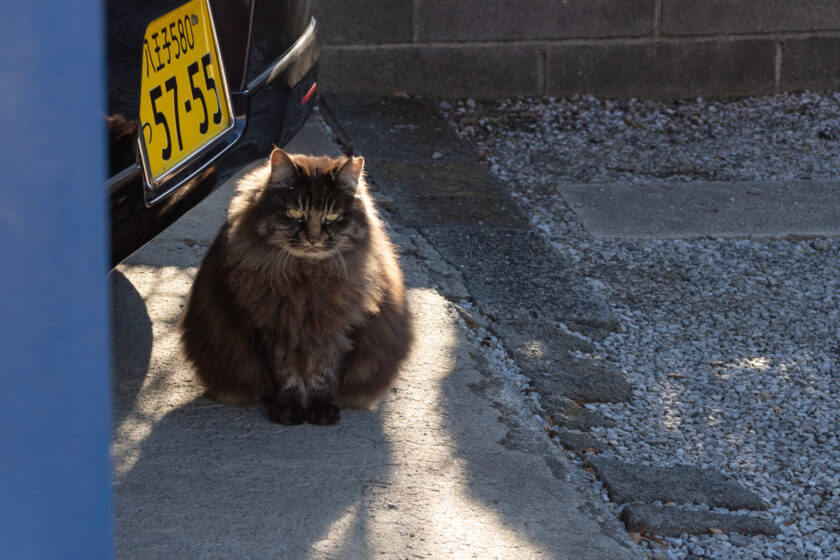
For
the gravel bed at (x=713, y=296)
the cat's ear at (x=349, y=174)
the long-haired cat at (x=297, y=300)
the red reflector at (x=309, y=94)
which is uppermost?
the red reflector at (x=309, y=94)

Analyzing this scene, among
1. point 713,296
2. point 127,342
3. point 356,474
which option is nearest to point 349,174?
point 356,474

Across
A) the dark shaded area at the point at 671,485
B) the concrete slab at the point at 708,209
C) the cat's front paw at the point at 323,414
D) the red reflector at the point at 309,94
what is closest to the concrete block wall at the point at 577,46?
the concrete slab at the point at 708,209

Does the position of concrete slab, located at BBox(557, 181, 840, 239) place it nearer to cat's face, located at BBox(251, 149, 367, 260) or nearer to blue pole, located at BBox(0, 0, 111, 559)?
cat's face, located at BBox(251, 149, 367, 260)

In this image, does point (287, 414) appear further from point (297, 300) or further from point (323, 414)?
point (297, 300)

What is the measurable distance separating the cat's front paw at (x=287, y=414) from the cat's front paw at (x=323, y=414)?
0.8 inches

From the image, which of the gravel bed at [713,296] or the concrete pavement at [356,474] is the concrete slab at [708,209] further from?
the concrete pavement at [356,474]

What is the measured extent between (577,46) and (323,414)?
4115 mm

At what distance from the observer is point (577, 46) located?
6.13 m

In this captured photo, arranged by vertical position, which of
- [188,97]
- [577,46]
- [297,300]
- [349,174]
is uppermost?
[188,97]

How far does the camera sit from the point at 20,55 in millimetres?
778

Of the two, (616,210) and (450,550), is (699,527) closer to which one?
(450,550)

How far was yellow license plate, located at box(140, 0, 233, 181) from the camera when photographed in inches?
89.6

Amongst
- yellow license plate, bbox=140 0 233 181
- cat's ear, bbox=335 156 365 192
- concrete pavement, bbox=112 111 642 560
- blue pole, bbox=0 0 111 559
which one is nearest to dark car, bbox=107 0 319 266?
yellow license plate, bbox=140 0 233 181

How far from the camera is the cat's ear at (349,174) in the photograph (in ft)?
8.81
